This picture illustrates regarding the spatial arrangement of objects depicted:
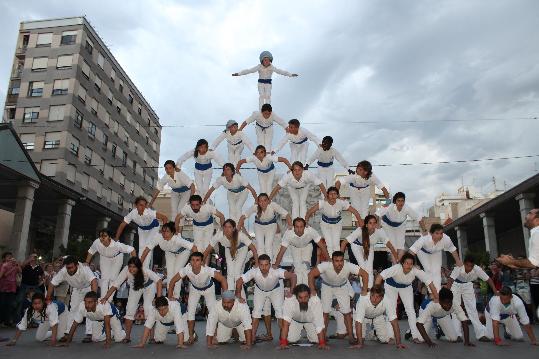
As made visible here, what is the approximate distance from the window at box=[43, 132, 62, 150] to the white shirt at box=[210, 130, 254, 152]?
31276 mm

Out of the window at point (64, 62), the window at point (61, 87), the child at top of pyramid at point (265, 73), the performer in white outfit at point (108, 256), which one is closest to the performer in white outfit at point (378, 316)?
the performer in white outfit at point (108, 256)

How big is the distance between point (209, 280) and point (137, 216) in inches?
107

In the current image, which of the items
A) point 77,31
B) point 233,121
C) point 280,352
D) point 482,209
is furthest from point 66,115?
point 280,352

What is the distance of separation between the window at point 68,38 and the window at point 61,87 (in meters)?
4.15

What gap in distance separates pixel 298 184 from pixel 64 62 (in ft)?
125

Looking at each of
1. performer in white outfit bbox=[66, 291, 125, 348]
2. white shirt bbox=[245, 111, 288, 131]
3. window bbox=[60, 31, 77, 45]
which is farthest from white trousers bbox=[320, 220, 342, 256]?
window bbox=[60, 31, 77, 45]

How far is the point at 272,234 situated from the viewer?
11.5m

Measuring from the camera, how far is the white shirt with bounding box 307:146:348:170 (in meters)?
12.9

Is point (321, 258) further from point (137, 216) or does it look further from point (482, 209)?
point (482, 209)

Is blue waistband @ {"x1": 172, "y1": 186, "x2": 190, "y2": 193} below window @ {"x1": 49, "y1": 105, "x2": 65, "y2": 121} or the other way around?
below

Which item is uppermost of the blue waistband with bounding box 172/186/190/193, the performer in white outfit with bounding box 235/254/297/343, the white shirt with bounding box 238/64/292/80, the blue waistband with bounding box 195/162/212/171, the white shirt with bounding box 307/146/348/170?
the white shirt with bounding box 238/64/292/80

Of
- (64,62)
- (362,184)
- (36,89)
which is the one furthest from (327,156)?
(36,89)

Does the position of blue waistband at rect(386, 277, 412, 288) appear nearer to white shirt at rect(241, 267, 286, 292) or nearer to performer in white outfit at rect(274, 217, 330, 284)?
performer in white outfit at rect(274, 217, 330, 284)

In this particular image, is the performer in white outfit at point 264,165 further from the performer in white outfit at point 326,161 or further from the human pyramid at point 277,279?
the performer in white outfit at point 326,161
